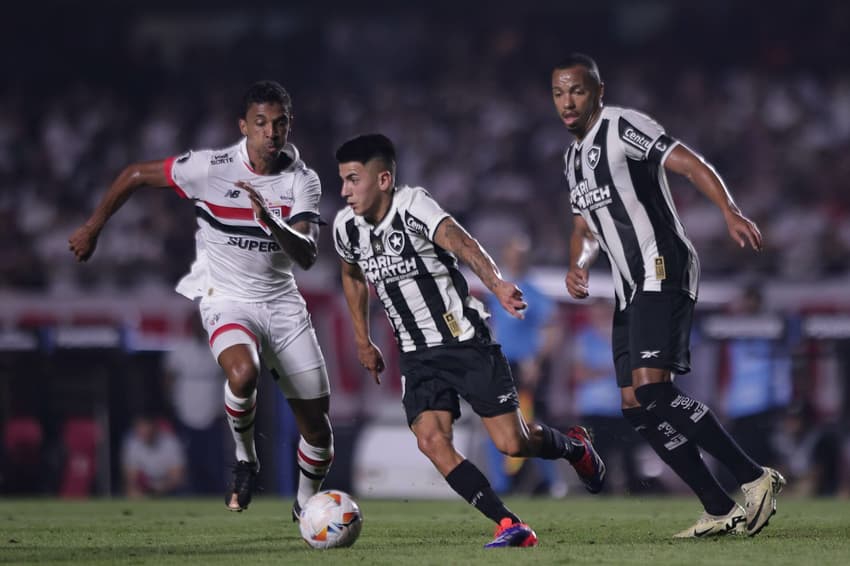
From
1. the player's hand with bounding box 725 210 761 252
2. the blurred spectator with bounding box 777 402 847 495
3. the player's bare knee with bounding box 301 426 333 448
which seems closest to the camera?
the player's hand with bounding box 725 210 761 252

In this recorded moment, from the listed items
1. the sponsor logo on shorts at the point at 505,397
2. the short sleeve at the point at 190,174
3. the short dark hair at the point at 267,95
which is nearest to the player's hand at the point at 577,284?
the sponsor logo on shorts at the point at 505,397

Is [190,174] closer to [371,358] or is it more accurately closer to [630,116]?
[371,358]

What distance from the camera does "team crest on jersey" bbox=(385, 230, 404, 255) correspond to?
7105 mm

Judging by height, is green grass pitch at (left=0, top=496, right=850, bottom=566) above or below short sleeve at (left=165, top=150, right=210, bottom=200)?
below

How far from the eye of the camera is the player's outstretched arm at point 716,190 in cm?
648

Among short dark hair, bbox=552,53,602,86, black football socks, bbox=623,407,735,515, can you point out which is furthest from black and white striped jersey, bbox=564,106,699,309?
black football socks, bbox=623,407,735,515

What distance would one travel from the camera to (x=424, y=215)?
7.00 meters

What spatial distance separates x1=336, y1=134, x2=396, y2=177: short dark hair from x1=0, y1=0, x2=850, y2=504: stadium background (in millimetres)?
5696

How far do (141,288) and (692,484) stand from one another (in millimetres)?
9438

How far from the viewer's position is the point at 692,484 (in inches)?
278

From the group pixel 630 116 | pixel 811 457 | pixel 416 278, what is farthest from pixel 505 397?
pixel 811 457

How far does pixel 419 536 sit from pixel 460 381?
1.20 meters

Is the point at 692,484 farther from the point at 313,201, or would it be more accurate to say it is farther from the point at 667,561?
the point at 313,201

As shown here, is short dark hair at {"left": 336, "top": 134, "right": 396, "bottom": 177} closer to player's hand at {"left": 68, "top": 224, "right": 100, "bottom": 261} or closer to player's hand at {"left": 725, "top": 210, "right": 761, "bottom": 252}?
player's hand at {"left": 68, "top": 224, "right": 100, "bottom": 261}
